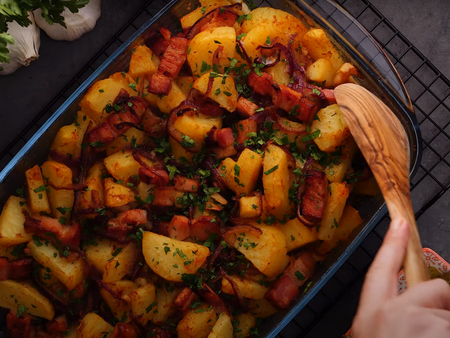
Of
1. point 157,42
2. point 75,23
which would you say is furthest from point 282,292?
point 75,23

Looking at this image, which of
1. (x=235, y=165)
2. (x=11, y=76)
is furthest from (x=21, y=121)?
(x=235, y=165)

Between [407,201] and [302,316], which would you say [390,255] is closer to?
[407,201]

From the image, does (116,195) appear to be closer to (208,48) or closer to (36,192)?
(36,192)

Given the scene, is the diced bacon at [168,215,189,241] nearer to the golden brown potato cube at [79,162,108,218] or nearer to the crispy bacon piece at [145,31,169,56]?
the golden brown potato cube at [79,162,108,218]

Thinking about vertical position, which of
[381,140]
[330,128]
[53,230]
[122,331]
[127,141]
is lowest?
[122,331]

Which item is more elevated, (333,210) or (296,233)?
(333,210)

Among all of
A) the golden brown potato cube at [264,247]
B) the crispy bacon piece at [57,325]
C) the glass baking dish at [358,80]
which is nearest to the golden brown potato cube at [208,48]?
the glass baking dish at [358,80]

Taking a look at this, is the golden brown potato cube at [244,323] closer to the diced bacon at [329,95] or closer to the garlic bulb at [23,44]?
the diced bacon at [329,95]
